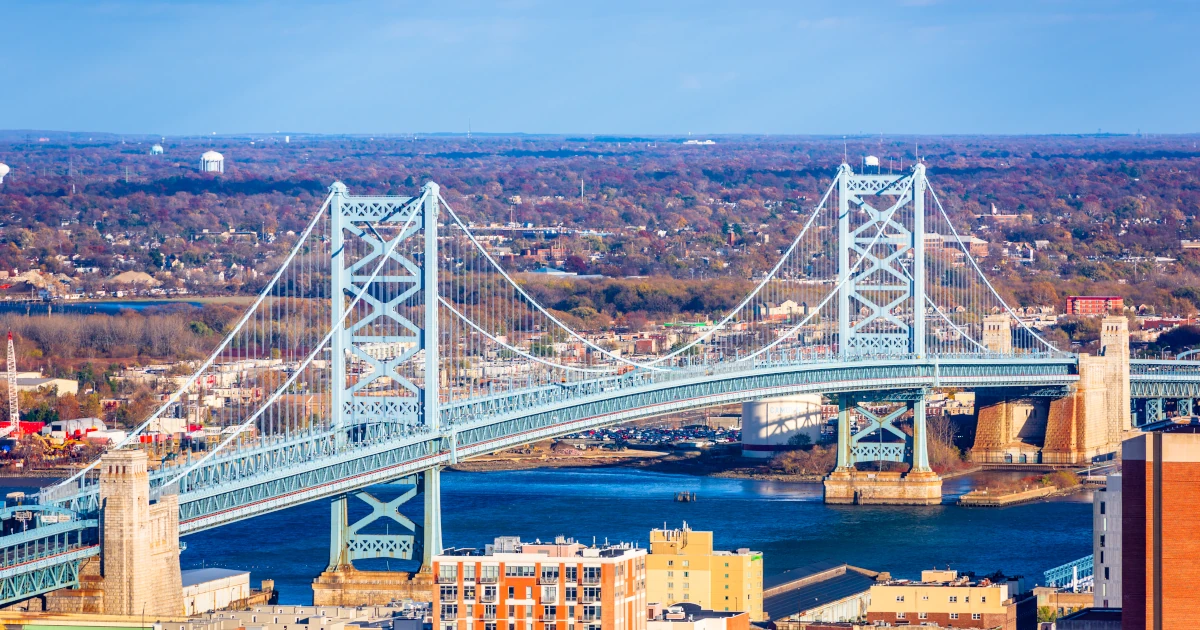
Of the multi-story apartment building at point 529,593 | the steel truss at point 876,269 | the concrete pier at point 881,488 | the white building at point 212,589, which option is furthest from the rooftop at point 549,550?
the steel truss at point 876,269

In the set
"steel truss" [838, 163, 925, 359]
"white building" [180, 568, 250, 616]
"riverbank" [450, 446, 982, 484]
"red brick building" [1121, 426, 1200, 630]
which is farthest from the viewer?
"steel truss" [838, 163, 925, 359]

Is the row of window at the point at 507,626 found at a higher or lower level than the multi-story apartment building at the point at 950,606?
higher

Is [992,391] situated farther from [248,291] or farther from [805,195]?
[805,195]

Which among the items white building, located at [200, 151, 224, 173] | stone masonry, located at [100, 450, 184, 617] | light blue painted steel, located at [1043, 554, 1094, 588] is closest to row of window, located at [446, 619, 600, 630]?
stone masonry, located at [100, 450, 184, 617]

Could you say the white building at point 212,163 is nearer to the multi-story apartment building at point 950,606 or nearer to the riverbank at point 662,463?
the riverbank at point 662,463

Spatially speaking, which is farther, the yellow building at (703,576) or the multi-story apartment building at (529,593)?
the yellow building at (703,576)

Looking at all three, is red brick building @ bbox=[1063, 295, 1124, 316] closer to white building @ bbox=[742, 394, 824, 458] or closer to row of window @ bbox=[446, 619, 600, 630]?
white building @ bbox=[742, 394, 824, 458]

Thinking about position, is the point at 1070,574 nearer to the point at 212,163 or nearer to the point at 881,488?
the point at 881,488
